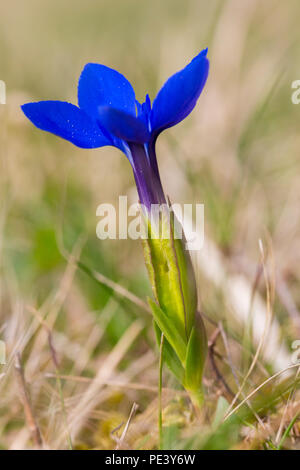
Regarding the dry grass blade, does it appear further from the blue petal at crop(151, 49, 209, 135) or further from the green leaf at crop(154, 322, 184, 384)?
the blue petal at crop(151, 49, 209, 135)

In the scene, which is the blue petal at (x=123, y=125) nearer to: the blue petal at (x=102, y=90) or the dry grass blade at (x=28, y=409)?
the blue petal at (x=102, y=90)

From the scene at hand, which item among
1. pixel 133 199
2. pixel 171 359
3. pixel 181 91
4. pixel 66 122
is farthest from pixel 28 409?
pixel 133 199

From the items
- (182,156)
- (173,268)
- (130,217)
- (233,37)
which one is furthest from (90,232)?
(233,37)

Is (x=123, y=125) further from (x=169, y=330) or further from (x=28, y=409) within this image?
(x=28, y=409)

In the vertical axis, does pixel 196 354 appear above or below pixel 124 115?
below

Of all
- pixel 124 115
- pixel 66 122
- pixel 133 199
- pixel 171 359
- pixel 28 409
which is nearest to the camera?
pixel 124 115

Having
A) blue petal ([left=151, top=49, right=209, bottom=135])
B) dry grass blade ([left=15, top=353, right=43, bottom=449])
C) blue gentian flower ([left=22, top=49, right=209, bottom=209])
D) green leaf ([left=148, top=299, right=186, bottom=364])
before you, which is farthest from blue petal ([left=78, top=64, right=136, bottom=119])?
dry grass blade ([left=15, top=353, right=43, bottom=449])

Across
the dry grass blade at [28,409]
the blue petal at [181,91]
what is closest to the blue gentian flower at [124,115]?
the blue petal at [181,91]
